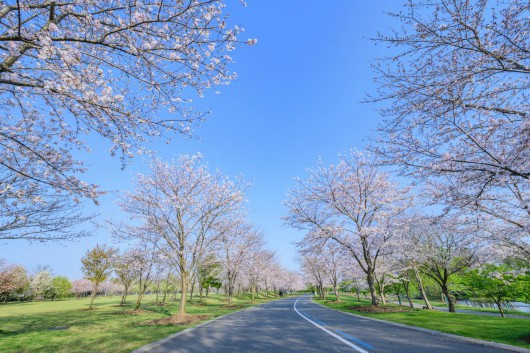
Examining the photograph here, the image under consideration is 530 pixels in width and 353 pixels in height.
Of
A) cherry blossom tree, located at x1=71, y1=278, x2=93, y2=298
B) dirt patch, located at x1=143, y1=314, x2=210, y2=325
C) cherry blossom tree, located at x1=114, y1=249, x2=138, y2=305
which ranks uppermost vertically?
cherry blossom tree, located at x1=114, y1=249, x2=138, y2=305

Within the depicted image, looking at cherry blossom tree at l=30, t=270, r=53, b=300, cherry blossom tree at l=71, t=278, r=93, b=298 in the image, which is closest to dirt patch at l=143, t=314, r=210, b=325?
cherry blossom tree at l=30, t=270, r=53, b=300

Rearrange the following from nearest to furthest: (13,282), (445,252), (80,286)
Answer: (445,252), (13,282), (80,286)

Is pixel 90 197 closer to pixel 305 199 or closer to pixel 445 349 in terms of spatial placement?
pixel 445 349

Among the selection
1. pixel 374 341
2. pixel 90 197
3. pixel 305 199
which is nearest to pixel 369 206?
pixel 305 199

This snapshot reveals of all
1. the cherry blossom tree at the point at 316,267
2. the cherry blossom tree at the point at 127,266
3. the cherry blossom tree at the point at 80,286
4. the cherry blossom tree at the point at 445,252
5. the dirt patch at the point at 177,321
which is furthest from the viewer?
the cherry blossom tree at the point at 80,286

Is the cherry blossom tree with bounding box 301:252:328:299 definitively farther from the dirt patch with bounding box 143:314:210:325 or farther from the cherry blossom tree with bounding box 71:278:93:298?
the cherry blossom tree with bounding box 71:278:93:298

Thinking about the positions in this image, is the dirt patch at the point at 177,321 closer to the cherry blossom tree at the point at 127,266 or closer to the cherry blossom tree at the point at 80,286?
the cherry blossom tree at the point at 127,266

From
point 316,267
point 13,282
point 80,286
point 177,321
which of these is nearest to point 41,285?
point 13,282

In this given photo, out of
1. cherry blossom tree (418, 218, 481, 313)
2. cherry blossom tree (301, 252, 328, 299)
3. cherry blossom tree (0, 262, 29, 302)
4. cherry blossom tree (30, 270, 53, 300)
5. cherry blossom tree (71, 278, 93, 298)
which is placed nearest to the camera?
cherry blossom tree (418, 218, 481, 313)

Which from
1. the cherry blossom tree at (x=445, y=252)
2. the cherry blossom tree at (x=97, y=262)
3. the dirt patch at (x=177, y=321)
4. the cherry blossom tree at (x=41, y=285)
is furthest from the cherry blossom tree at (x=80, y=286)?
the cherry blossom tree at (x=445, y=252)

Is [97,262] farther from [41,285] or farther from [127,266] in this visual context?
[41,285]

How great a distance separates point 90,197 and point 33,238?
4.94m

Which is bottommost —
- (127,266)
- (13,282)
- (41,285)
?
(41,285)

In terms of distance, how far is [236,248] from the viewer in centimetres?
3080
